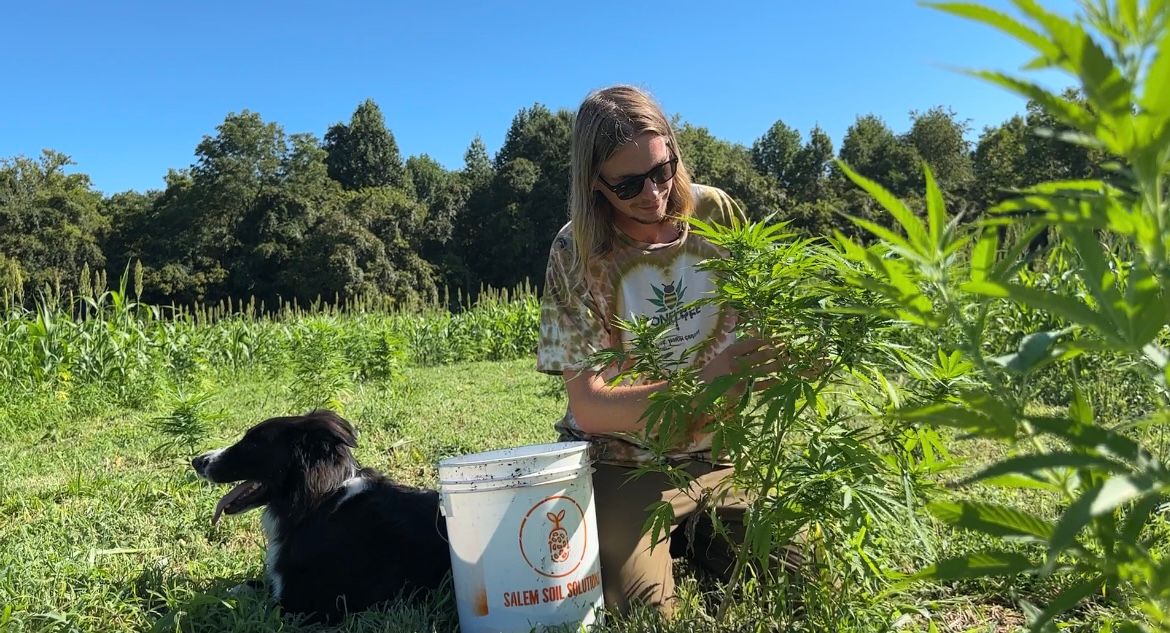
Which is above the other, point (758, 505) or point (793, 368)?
point (793, 368)

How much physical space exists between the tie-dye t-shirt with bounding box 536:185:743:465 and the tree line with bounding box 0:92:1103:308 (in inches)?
1086

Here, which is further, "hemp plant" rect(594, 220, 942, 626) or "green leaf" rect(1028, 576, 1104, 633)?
"hemp plant" rect(594, 220, 942, 626)

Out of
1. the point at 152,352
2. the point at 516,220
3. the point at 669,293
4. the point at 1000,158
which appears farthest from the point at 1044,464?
the point at 1000,158

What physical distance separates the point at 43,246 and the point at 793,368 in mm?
41185

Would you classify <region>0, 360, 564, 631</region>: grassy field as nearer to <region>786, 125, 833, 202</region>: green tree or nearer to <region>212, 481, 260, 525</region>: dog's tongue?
<region>212, 481, 260, 525</region>: dog's tongue

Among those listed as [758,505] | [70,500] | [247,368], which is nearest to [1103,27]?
[758,505]

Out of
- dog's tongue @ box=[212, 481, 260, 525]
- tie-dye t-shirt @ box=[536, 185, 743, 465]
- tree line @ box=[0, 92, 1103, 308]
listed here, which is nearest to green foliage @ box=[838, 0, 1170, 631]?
tie-dye t-shirt @ box=[536, 185, 743, 465]

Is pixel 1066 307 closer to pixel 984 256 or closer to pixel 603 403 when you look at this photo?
pixel 984 256

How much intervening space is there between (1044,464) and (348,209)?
39.1 meters

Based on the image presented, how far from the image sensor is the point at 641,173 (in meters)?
2.53

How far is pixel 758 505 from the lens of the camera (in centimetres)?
174

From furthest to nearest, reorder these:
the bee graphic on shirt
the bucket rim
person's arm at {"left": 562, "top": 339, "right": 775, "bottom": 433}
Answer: the bee graphic on shirt < person's arm at {"left": 562, "top": 339, "right": 775, "bottom": 433} < the bucket rim

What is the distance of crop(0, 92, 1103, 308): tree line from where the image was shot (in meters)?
34.1

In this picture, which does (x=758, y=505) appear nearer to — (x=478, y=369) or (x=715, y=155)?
(x=478, y=369)
